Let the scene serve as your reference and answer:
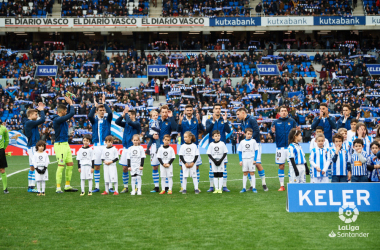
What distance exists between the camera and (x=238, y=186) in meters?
12.3

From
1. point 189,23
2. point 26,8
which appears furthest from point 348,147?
point 26,8

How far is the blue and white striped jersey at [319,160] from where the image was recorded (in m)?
9.11

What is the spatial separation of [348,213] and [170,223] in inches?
129

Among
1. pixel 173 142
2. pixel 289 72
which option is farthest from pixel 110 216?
pixel 289 72

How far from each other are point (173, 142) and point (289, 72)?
16.0 meters

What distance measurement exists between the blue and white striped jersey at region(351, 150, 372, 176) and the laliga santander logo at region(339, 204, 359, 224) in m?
1.41

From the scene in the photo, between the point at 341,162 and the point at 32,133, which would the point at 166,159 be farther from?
the point at 341,162

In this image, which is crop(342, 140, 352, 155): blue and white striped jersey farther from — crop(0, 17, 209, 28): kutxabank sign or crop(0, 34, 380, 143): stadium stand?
crop(0, 17, 209, 28): kutxabank sign

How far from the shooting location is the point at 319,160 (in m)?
9.16

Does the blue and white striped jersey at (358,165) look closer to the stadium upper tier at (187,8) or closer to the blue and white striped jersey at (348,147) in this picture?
the blue and white striped jersey at (348,147)

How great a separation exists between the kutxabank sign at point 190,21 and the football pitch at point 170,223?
3193cm

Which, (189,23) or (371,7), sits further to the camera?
(371,7)

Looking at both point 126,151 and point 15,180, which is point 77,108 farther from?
point 126,151

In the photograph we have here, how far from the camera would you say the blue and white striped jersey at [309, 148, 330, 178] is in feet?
29.9
